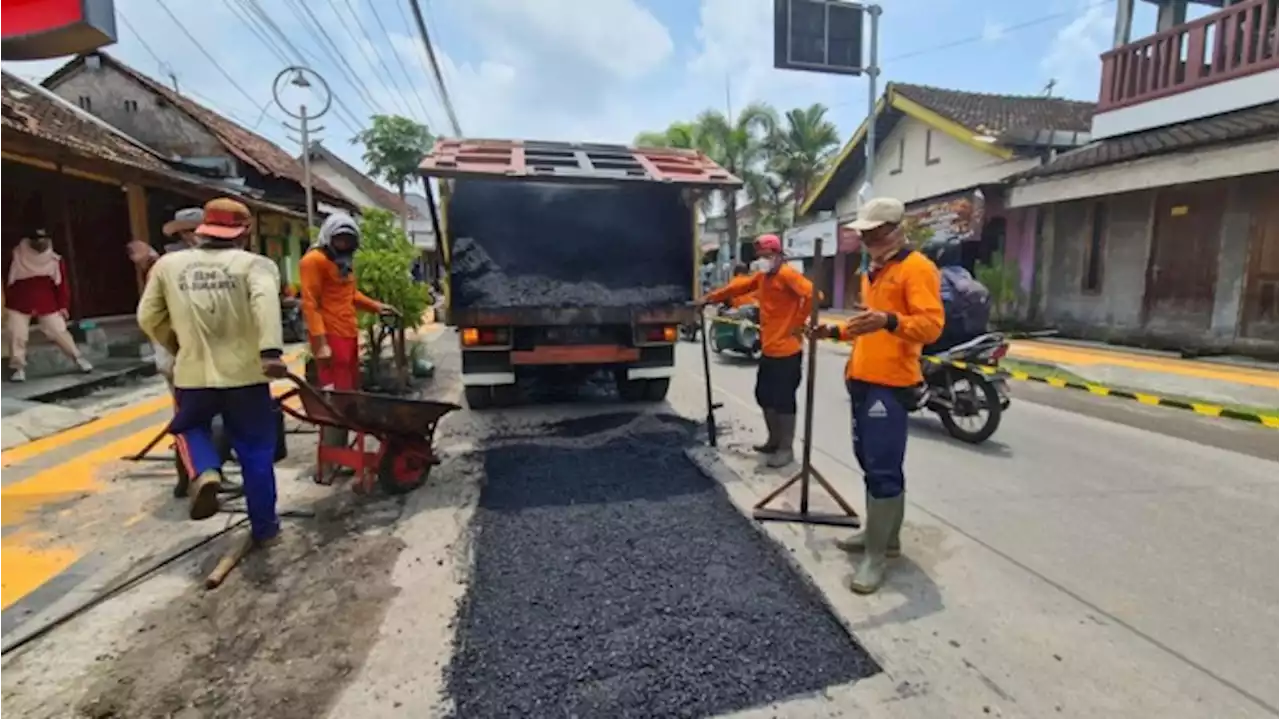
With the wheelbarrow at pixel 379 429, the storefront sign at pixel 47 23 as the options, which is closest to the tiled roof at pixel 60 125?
the storefront sign at pixel 47 23

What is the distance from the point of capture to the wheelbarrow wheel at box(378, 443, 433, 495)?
436 centimetres

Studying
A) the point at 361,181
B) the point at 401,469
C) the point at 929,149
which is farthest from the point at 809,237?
the point at 361,181

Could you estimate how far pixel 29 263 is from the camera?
730cm

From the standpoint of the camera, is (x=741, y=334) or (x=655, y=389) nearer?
(x=655, y=389)

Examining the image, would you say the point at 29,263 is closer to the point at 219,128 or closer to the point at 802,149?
the point at 219,128

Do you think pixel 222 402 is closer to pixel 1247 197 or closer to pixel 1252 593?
pixel 1252 593

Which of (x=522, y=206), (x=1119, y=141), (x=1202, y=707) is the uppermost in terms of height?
(x=1119, y=141)

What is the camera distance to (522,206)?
7.11 m

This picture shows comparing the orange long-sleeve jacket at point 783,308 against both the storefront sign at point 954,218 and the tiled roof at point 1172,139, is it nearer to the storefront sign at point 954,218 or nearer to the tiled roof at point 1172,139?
the tiled roof at point 1172,139

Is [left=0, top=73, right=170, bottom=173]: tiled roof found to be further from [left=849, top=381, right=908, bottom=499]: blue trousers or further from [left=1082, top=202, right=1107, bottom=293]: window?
[left=1082, top=202, right=1107, bottom=293]: window

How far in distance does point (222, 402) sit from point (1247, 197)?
41.7 ft

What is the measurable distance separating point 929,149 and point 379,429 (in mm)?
16675

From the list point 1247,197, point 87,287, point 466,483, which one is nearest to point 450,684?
point 466,483

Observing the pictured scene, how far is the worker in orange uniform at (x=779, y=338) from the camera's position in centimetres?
484
